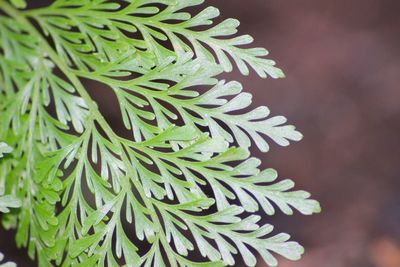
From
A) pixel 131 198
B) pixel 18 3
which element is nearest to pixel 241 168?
pixel 131 198

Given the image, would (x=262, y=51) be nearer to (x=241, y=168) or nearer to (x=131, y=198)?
(x=241, y=168)

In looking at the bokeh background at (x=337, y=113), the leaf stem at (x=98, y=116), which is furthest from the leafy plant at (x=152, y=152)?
the bokeh background at (x=337, y=113)

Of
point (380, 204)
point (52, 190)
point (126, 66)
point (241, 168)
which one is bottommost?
point (380, 204)

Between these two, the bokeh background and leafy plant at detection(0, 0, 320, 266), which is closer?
leafy plant at detection(0, 0, 320, 266)

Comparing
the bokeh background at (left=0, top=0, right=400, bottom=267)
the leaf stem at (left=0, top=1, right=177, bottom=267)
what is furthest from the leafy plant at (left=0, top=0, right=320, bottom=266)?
the bokeh background at (left=0, top=0, right=400, bottom=267)

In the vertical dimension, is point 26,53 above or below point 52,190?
above

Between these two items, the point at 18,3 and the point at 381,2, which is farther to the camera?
the point at 381,2

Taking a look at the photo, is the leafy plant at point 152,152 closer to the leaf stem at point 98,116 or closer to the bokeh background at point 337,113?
the leaf stem at point 98,116

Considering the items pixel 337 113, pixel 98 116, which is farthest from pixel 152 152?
pixel 337 113

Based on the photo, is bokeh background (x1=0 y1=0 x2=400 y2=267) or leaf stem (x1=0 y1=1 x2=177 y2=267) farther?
bokeh background (x1=0 y1=0 x2=400 y2=267)

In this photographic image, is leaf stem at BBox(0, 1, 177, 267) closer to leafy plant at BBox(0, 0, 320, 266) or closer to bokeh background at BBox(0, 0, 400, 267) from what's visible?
leafy plant at BBox(0, 0, 320, 266)
